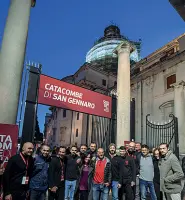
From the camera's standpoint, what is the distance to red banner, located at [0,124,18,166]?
386cm

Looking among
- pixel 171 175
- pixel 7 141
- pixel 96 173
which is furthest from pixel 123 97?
pixel 7 141

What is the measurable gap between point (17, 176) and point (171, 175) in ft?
9.19

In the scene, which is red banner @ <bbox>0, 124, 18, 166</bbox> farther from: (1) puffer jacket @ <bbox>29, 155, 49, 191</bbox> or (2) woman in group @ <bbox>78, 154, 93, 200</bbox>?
(2) woman in group @ <bbox>78, 154, 93, 200</bbox>

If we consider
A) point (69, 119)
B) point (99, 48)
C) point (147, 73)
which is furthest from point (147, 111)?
point (99, 48)

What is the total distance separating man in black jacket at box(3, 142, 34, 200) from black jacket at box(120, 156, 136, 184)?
10.2 ft

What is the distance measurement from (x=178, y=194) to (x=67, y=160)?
311cm

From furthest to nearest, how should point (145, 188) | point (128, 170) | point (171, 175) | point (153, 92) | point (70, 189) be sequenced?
point (153, 92) → point (145, 188) → point (128, 170) → point (70, 189) → point (171, 175)

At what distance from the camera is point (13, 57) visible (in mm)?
5125

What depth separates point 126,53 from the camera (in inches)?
412

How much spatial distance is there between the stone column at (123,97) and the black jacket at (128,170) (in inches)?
115

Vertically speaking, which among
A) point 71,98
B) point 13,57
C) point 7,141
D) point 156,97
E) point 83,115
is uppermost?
point 156,97

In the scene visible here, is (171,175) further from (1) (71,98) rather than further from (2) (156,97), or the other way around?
(2) (156,97)

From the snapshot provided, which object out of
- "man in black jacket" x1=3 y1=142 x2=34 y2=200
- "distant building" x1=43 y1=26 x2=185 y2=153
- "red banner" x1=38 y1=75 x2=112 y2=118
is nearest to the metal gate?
"distant building" x1=43 y1=26 x2=185 y2=153

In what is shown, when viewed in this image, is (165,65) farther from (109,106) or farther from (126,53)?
(109,106)
